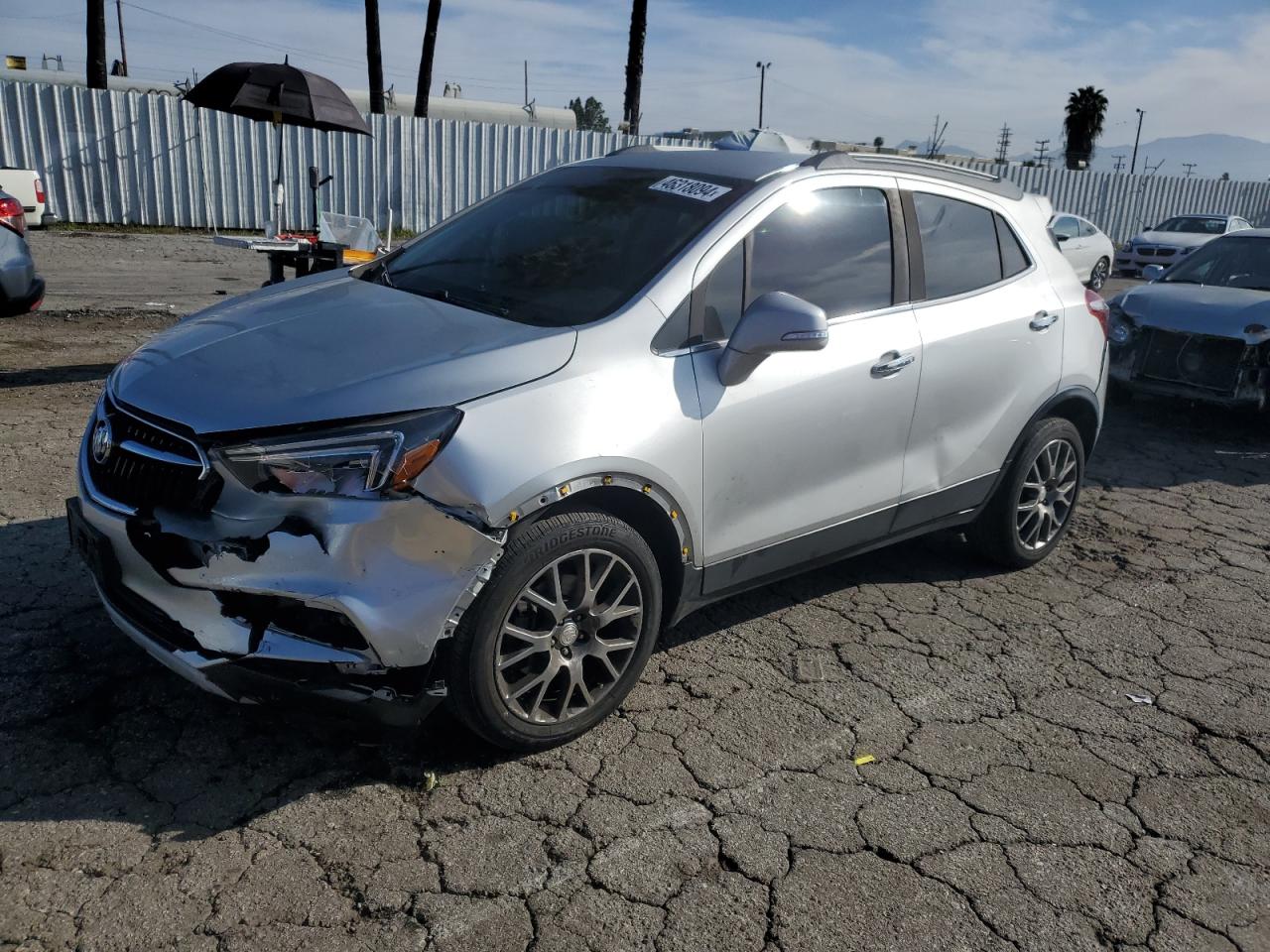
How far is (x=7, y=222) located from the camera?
758 centimetres

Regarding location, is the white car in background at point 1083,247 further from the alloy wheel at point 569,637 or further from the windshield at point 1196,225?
the alloy wheel at point 569,637

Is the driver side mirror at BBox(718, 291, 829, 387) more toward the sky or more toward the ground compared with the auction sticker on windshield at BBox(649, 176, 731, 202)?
more toward the ground

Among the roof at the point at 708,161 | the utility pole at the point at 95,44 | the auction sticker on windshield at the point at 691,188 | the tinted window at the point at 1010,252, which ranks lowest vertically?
the tinted window at the point at 1010,252

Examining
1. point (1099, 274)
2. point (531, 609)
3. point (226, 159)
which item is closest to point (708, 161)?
point (531, 609)

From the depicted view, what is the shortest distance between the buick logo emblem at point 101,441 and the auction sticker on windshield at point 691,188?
6.85ft

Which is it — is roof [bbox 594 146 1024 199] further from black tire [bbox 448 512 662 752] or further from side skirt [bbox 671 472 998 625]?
black tire [bbox 448 512 662 752]

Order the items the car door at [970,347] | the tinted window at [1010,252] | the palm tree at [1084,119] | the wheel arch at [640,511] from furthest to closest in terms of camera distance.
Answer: the palm tree at [1084,119], the tinted window at [1010,252], the car door at [970,347], the wheel arch at [640,511]

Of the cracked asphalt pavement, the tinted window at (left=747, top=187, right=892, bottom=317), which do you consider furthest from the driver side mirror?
the cracked asphalt pavement

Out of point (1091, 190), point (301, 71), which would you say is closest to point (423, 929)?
point (301, 71)

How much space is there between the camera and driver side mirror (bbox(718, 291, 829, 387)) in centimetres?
327

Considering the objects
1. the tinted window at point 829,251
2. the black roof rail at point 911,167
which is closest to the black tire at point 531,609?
the tinted window at point 829,251

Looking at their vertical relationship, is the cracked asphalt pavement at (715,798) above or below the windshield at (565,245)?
below

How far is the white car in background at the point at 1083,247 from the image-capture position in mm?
17172

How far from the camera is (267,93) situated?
9.60 meters
